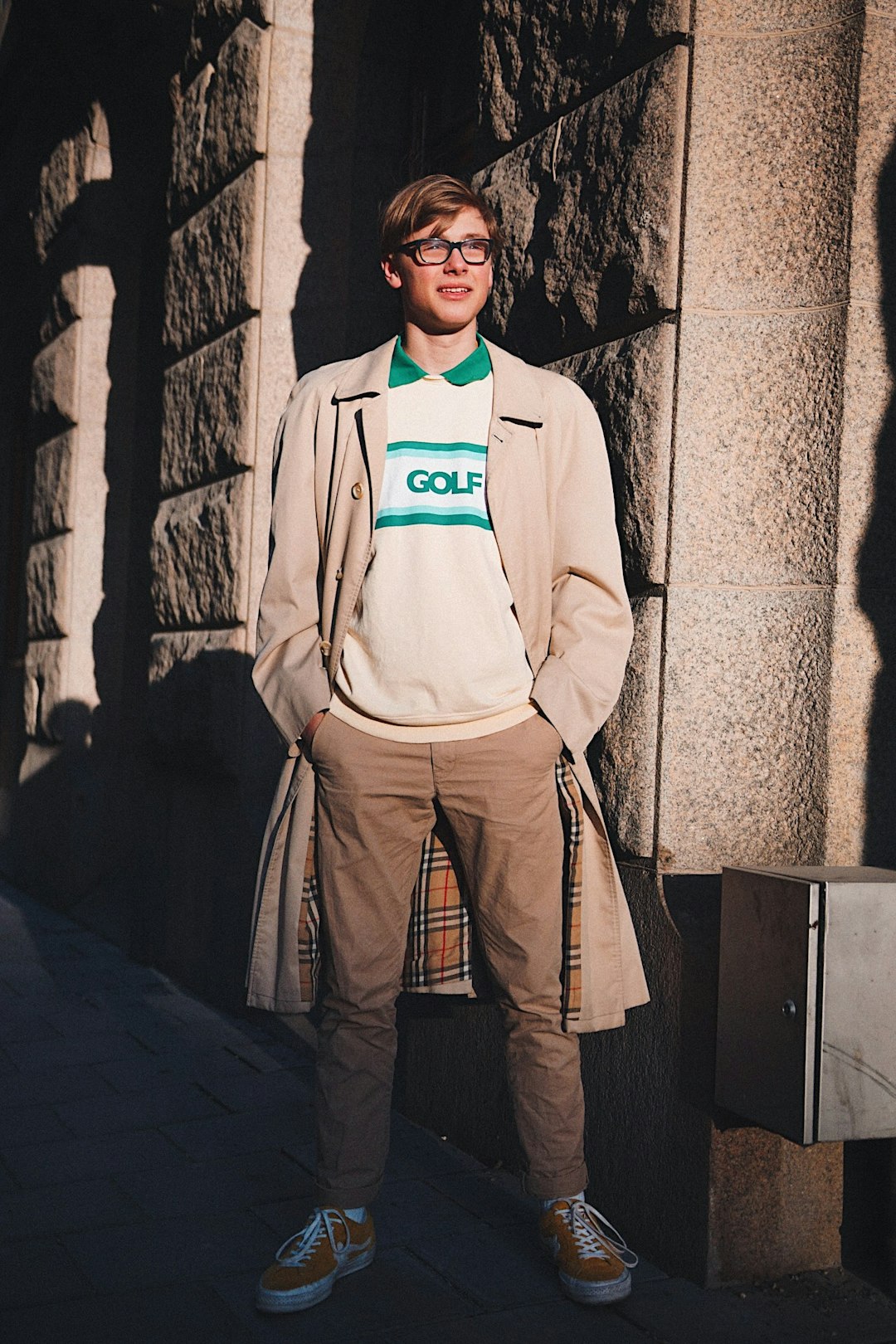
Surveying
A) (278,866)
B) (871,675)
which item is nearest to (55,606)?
(278,866)

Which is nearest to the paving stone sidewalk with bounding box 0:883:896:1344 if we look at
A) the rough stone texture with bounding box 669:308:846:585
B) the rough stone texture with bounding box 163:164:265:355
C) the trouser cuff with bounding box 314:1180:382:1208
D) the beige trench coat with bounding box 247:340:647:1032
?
the trouser cuff with bounding box 314:1180:382:1208

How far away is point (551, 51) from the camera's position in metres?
3.23

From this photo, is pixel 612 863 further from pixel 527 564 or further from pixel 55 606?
pixel 55 606

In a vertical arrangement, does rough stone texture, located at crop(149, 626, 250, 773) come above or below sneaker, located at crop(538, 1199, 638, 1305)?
above

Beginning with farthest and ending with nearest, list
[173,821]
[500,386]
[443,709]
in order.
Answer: [173,821] < [500,386] < [443,709]

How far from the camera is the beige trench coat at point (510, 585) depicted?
2670mm

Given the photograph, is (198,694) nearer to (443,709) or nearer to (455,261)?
(443,709)

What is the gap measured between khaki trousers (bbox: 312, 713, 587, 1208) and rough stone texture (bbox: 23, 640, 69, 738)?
407 centimetres

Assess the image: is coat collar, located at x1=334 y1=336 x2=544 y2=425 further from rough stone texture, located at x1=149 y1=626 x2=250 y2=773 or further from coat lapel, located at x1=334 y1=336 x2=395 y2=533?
Result: rough stone texture, located at x1=149 y1=626 x2=250 y2=773

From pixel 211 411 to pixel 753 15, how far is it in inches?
102

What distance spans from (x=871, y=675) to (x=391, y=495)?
3.33 feet

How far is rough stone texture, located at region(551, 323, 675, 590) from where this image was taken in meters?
2.85

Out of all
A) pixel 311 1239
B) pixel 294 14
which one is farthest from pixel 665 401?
pixel 294 14

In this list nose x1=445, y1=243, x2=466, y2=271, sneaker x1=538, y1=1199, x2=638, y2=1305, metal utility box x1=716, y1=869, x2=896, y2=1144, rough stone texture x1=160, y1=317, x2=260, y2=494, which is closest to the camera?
metal utility box x1=716, y1=869, x2=896, y2=1144
